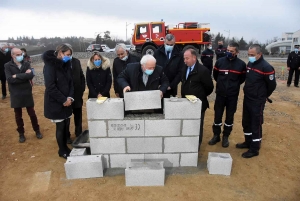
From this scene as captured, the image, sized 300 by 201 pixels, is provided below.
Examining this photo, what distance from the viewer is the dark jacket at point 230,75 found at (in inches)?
145

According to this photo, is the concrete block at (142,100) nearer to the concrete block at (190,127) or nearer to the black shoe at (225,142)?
the concrete block at (190,127)

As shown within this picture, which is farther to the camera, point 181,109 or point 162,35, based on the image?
point 162,35

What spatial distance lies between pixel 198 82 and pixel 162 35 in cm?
1236

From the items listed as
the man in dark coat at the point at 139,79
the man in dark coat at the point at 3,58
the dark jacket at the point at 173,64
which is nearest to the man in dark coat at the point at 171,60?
the dark jacket at the point at 173,64

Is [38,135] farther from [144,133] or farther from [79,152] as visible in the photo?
[144,133]

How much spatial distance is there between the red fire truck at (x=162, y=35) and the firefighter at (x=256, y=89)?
11440 millimetres

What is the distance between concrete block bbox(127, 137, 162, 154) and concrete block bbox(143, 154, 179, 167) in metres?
0.09

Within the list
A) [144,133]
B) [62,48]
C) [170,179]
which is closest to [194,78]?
[144,133]

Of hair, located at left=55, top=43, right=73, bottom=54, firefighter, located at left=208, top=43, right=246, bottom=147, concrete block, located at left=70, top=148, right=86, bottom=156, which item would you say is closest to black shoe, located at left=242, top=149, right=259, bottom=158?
firefighter, located at left=208, top=43, right=246, bottom=147

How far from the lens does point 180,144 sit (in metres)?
3.28

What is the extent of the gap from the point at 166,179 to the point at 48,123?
11.1 ft

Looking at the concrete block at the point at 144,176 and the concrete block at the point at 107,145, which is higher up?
the concrete block at the point at 107,145

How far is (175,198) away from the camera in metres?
2.76

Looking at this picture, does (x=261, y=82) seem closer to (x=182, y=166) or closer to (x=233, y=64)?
(x=233, y=64)
